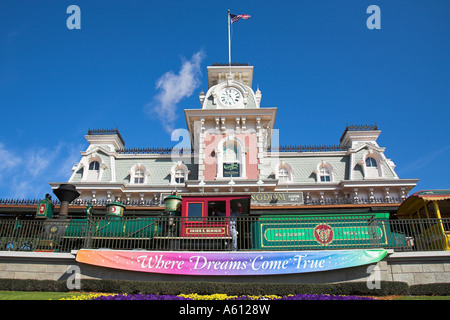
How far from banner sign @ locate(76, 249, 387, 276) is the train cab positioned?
169 cm

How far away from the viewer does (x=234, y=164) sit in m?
29.9

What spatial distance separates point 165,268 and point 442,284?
34.1ft

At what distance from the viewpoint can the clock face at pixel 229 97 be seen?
32562mm

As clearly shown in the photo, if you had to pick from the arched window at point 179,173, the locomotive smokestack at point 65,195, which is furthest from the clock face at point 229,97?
the locomotive smokestack at point 65,195

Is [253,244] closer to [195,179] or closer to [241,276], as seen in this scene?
[241,276]

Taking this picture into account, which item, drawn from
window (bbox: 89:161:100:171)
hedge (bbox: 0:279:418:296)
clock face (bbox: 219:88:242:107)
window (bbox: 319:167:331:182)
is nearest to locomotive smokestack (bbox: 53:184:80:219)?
hedge (bbox: 0:279:418:296)

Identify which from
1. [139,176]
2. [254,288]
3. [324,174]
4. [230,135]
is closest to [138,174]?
[139,176]

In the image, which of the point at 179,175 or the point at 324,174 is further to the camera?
the point at 324,174

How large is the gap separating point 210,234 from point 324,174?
19368 millimetres

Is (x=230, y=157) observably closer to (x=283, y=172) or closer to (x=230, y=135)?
(x=230, y=135)

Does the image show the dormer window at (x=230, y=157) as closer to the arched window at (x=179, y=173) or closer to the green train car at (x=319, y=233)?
the arched window at (x=179, y=173)

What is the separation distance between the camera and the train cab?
15084 millimetres

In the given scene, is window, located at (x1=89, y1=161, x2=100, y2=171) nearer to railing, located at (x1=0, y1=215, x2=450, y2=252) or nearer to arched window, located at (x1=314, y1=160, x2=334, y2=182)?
railing, located at (x1=0, y1=215, x2=450, y2=252)
